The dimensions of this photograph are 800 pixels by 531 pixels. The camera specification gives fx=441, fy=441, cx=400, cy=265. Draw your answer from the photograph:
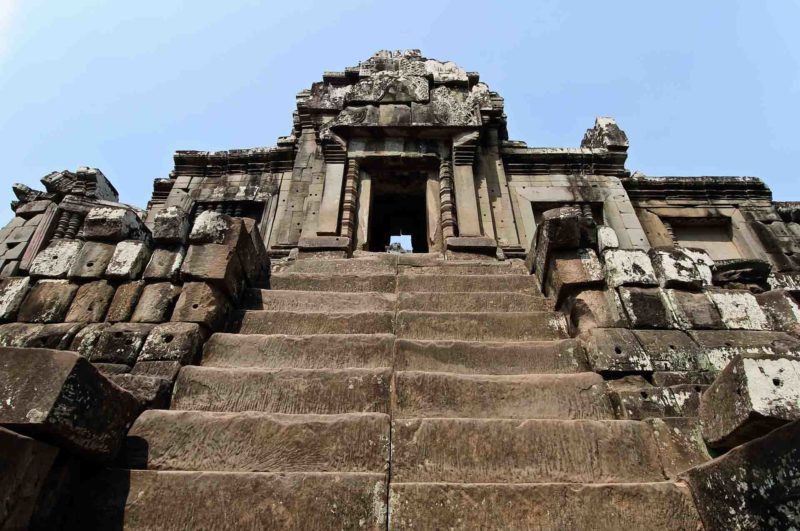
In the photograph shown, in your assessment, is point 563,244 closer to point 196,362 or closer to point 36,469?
point 196,362

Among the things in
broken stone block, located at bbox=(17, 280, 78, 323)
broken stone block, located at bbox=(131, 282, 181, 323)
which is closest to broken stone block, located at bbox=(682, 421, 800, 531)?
broken stone block, located at bbox=(131, 282, 181, 323)

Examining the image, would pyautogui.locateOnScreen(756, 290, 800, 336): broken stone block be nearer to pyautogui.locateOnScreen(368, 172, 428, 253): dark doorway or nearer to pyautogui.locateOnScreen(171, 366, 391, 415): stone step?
pyautogui.locateOnScreen(171, 366, 391, 415): stone step

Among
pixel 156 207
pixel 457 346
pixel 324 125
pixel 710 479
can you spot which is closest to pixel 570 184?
pixel 324 125

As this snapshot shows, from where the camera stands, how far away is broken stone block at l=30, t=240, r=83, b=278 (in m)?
3.79

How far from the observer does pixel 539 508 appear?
2172mm

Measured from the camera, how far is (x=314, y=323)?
4016mm

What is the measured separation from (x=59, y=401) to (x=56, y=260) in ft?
7.71

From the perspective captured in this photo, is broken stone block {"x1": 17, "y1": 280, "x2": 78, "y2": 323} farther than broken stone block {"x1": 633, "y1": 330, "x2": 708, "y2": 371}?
Yes

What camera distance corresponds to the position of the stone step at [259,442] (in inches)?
95.6

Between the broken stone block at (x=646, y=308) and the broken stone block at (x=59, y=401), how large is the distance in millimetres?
3603

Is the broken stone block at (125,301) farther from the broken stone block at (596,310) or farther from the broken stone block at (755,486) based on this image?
the broken stone block at (755,486)

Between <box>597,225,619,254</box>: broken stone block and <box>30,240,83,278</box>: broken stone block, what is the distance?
4.68m

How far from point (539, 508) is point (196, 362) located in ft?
8.57

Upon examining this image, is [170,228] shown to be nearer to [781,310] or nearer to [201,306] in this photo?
[201,306]
